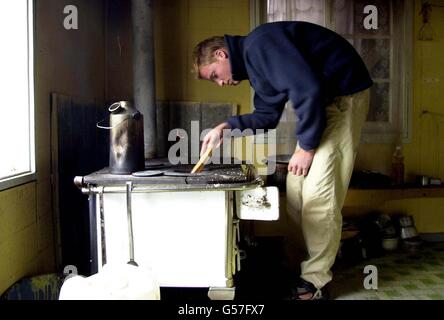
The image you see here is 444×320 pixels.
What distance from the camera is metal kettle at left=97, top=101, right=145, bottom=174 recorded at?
1483 mm

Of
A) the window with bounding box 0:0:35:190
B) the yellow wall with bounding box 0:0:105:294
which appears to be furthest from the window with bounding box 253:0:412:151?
the window with bounding box 0:0:35:190

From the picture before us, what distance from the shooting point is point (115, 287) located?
113 centimetres

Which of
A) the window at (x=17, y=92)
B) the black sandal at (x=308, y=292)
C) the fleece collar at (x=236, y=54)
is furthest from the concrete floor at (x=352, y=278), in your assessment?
the fleece collar at (x=236, y=54)

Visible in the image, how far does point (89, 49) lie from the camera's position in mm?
2260

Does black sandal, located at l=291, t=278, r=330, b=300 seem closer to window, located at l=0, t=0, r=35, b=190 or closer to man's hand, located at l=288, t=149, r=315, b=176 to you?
man's hand, located at l=288, t=149, r=315, b=176

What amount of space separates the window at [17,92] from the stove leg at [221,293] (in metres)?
0.73

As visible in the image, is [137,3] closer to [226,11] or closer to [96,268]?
[226,11]

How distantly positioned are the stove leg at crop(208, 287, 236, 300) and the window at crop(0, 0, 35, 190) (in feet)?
2.40

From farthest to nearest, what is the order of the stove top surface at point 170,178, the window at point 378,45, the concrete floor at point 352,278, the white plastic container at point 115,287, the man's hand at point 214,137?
the window at point 378,45
the concrete floor at point 352,278
the man's hand at point 214,137
the stove top surface at point 170,178
the white plastic container at point 115,287

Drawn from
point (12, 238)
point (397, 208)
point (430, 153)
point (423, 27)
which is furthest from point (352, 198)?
point (12, 238)

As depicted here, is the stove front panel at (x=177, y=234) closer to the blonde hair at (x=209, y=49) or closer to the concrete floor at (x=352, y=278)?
the concrete floor at (x=352, y=278)

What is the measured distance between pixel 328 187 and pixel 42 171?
111 cm

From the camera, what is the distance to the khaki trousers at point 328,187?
5.63 feet
